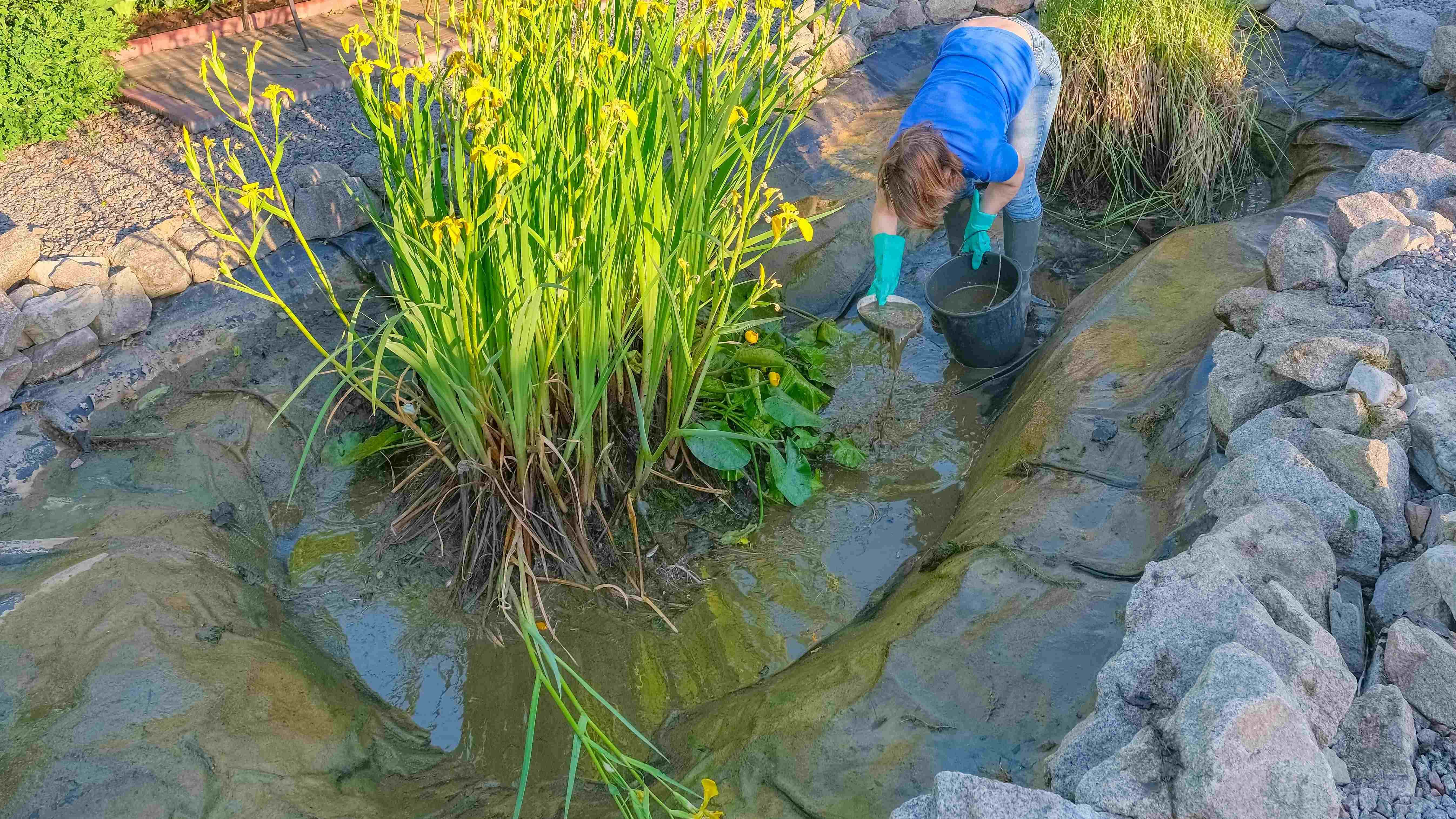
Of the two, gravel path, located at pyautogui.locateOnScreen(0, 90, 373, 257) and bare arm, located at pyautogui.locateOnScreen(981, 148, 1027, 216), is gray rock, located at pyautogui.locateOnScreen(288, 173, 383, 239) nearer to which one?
gravel path, located at pyautogui.locateOnScreen(0, 90, 373, 257)

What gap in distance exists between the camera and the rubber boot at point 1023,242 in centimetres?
353

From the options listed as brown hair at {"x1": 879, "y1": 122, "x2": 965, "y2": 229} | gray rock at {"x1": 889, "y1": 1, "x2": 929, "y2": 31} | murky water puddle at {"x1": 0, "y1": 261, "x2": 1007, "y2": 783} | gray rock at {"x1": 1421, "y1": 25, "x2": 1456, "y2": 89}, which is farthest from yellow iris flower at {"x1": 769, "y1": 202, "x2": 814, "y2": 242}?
gray rock at {"x1": 1421, "y1": 25, "x2": 1456, "y2": 89}

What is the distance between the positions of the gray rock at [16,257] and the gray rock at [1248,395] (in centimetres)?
339

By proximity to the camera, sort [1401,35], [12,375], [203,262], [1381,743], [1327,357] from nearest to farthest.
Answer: [1381,743] < [1327,357] < [12,375] < [203,262] < [1401,35]

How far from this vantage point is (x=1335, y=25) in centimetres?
476

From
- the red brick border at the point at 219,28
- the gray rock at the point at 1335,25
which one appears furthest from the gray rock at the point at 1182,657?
the red brick border at the point at 219,28

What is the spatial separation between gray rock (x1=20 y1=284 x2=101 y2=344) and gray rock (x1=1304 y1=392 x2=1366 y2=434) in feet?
10.6

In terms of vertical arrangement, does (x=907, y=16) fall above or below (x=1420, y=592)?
above

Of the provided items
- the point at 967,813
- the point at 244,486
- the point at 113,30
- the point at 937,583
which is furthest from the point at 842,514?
the point at 113,30

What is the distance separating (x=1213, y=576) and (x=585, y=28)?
1815mm

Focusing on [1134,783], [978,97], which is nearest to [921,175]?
[978,97]

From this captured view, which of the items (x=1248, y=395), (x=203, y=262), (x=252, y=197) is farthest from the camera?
(x=203, y=262)

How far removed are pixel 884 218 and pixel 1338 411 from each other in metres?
1.34

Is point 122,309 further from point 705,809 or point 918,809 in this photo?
point 918,809
